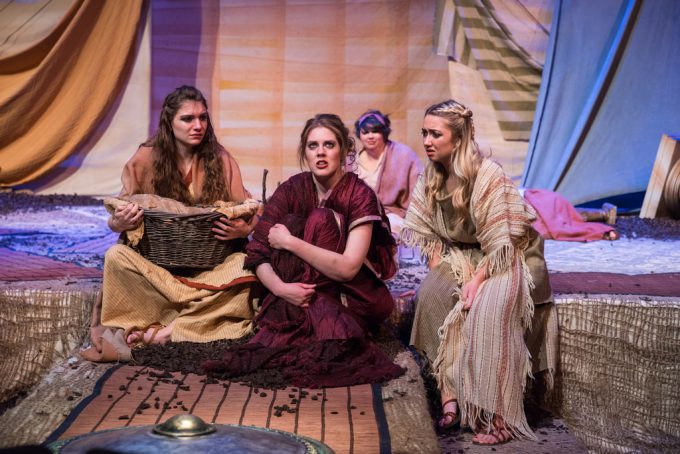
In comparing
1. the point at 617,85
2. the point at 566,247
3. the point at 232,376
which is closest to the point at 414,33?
the point at 617,85

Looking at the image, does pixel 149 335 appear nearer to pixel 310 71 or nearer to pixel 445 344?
pixel 445 344

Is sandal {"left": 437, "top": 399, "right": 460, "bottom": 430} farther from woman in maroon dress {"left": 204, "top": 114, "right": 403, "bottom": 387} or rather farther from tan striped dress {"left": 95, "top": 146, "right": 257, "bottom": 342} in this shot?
tan striped dress {"left": 95, "top": 146, "right": 257, "bottom": 342}

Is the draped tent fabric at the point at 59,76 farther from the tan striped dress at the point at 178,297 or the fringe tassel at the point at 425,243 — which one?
the fringe tassel at the point at 425,243

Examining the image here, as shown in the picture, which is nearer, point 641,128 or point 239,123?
point 641,128

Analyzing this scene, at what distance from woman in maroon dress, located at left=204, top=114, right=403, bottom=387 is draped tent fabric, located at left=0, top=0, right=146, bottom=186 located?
5.23 metres

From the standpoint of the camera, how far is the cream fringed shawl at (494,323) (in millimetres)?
3793

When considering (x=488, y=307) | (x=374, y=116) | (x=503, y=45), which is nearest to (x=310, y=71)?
(x=503, y=45)

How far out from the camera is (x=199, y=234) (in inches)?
164

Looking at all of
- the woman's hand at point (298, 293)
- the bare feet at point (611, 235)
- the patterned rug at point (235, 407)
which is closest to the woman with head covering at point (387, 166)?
the bare feet at point (611, 235)

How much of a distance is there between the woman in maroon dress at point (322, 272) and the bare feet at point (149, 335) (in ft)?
1.53

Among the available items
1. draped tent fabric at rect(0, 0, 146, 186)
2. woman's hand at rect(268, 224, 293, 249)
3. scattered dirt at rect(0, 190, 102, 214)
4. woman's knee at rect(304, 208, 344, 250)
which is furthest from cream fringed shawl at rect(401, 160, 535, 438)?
draped tent fabric at rect(0, 0, 146, 186)

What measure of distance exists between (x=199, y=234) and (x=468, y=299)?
129 centimetres

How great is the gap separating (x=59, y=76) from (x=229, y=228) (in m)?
5.41

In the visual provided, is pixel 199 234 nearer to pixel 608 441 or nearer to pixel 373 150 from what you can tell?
pixel 608 441
